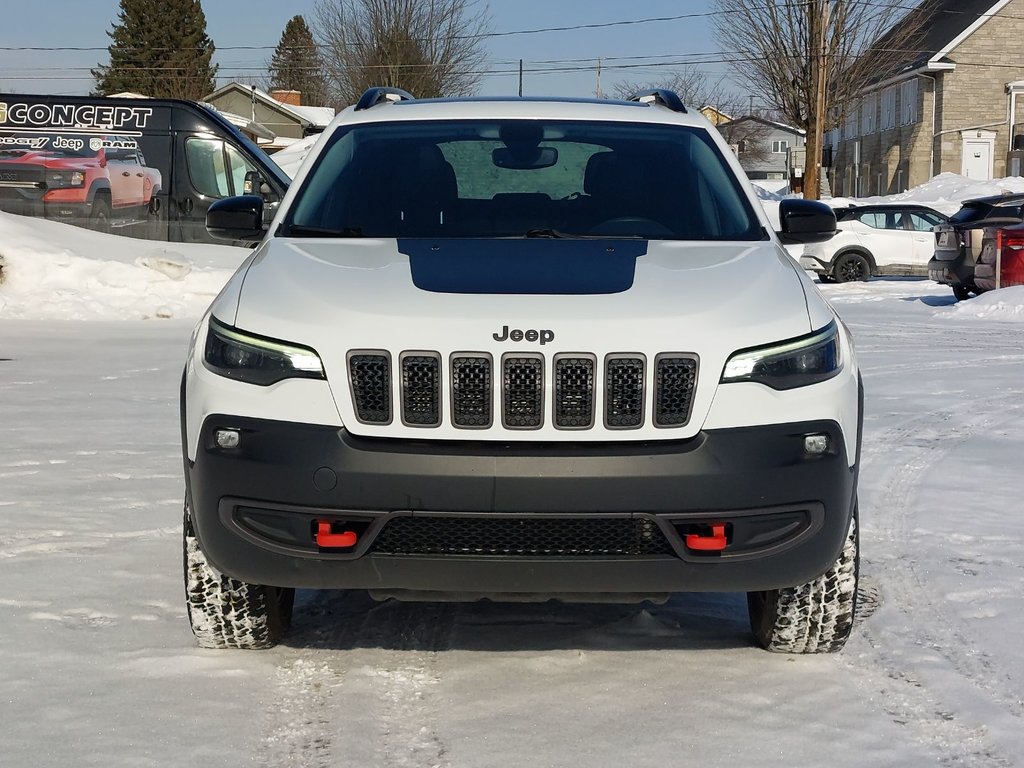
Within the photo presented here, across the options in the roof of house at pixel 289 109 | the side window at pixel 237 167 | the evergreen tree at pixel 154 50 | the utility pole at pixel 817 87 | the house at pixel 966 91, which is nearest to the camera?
the side window at pixel 237 167

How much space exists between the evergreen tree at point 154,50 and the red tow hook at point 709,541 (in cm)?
7534

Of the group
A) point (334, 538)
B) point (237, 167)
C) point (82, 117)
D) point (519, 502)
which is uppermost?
point (82, 117)

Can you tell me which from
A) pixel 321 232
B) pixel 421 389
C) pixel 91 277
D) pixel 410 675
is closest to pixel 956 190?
pixel 91 277

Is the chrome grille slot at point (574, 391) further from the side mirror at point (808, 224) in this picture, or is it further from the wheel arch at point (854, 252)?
the wheel arch at point (854, 252)

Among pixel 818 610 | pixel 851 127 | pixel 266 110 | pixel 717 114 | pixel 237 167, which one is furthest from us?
pixel 717 114

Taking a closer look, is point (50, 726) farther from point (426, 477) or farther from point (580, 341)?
point (580, 341)

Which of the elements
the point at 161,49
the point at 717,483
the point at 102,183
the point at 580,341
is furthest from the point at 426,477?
the point at 161,49

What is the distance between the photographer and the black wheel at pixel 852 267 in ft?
70.9

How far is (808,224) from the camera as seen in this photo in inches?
187

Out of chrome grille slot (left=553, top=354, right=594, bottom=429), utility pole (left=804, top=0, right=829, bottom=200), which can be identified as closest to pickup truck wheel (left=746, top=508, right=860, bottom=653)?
chrome grille slot (left=553, top=354, right=594, bottom=429)

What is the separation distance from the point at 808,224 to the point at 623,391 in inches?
73.0

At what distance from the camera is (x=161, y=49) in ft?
246

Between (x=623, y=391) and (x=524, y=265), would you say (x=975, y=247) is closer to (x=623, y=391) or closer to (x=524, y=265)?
(x=524, y=265)

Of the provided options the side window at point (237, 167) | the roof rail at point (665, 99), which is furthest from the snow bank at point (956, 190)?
the roof rail at point (665, 99)
